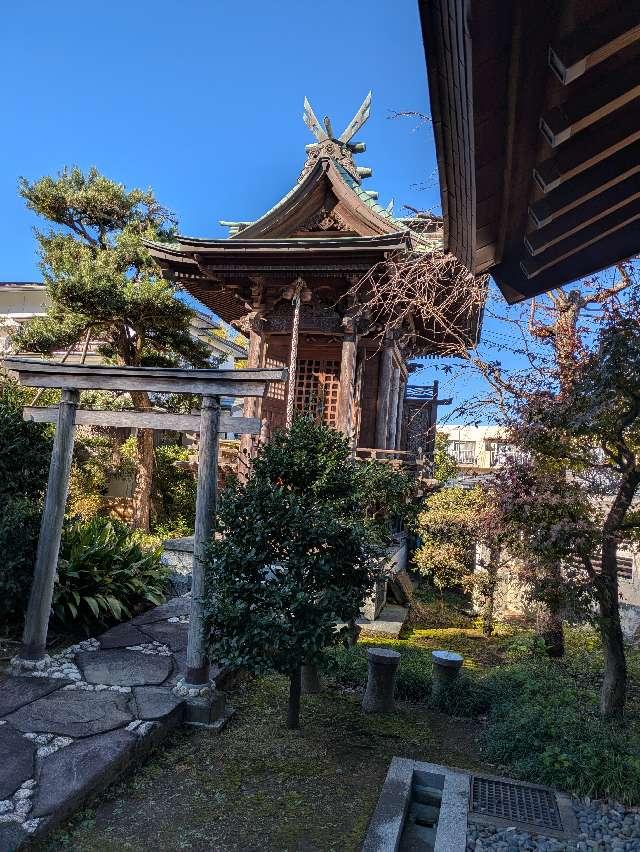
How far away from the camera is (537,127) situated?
81.7 inches

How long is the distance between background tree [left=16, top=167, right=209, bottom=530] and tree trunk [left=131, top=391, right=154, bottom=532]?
0.03m

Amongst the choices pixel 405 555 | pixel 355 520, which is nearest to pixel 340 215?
pixel 405 555

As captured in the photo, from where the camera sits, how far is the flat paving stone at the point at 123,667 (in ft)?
19.9

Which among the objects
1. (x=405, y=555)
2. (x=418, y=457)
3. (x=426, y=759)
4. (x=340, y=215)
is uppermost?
(x=340, y=215)

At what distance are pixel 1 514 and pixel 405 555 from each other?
9779 millimetres

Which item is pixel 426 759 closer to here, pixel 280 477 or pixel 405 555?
pixel 280 477

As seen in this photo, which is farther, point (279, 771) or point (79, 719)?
point (79, 719)

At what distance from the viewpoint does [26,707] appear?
5.32 m

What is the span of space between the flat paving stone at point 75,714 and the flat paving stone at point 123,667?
37cm

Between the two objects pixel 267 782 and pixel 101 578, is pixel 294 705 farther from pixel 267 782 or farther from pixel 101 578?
pixel 101 578

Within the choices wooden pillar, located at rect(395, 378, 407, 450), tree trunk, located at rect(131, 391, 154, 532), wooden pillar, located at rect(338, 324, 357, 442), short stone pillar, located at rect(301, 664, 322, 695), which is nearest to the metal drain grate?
short stone pillar, located at rect(301, 664, 322, 695)

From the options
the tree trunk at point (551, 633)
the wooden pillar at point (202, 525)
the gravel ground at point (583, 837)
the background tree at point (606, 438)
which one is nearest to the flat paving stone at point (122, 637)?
the wooden pillar at point (202, 525)

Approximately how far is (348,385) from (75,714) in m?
7.92

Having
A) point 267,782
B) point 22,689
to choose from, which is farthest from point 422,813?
point 22,689
